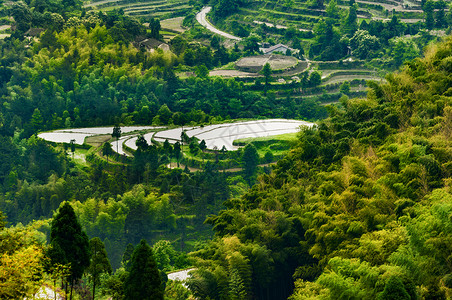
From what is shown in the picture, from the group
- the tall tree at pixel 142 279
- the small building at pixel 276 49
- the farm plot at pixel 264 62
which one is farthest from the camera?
the small building at pixel 276 49

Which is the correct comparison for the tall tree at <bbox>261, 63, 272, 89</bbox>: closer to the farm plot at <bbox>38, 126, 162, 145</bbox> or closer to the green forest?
the green forest

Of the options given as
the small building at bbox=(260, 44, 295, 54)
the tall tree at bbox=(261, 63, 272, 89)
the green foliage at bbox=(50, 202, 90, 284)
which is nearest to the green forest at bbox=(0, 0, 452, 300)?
the green foliage at bbox=(50, 202, 90, 284)

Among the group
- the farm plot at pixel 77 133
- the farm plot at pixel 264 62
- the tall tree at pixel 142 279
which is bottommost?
the farm plot at pixel 264 62

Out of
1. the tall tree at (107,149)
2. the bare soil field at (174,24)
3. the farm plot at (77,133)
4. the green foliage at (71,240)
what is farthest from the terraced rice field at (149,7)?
the green foliage at (71,240)

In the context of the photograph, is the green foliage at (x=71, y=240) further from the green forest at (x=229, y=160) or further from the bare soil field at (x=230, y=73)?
the bare soil field at (x=230, y=73)

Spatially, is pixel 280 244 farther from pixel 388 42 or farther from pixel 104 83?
pixel 388 42

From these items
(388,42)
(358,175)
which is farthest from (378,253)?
(388,42)

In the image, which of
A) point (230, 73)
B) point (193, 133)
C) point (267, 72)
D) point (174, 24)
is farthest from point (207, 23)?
point (193, 133)
